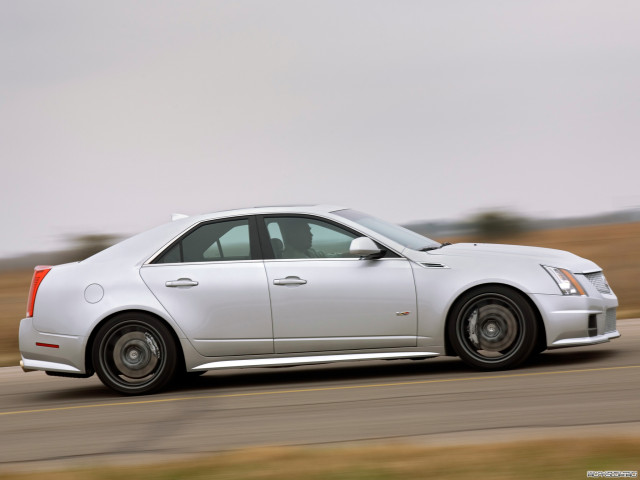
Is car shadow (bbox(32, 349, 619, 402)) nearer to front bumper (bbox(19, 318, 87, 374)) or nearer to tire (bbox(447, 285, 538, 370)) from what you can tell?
tire (bbox(447, 285, 538, 370))

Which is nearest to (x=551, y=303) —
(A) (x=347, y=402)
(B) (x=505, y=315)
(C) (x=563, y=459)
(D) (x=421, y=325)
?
(B) (x=505, y=315)

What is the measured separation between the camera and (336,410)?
7.19m

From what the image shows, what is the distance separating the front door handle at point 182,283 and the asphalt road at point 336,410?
0.95 metres

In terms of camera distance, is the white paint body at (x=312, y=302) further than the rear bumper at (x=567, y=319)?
Yes

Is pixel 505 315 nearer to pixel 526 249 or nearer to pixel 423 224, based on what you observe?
pixel 526 249

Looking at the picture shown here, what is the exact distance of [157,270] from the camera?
8.77 metres

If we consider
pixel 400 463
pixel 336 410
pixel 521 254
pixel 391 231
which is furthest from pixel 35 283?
pixel 400 463

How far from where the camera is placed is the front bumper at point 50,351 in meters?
8.75

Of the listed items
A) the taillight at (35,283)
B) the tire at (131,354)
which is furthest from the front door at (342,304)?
the taillight at (35,283)

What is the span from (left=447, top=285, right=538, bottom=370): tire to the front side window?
3.65ft

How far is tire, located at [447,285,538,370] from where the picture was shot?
8.20m

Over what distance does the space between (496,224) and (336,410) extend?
2340 centimetres

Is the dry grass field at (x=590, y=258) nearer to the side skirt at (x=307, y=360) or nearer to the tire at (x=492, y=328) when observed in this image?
the side skirt at (x=307, y=360)

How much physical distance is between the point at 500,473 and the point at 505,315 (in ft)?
11.0
